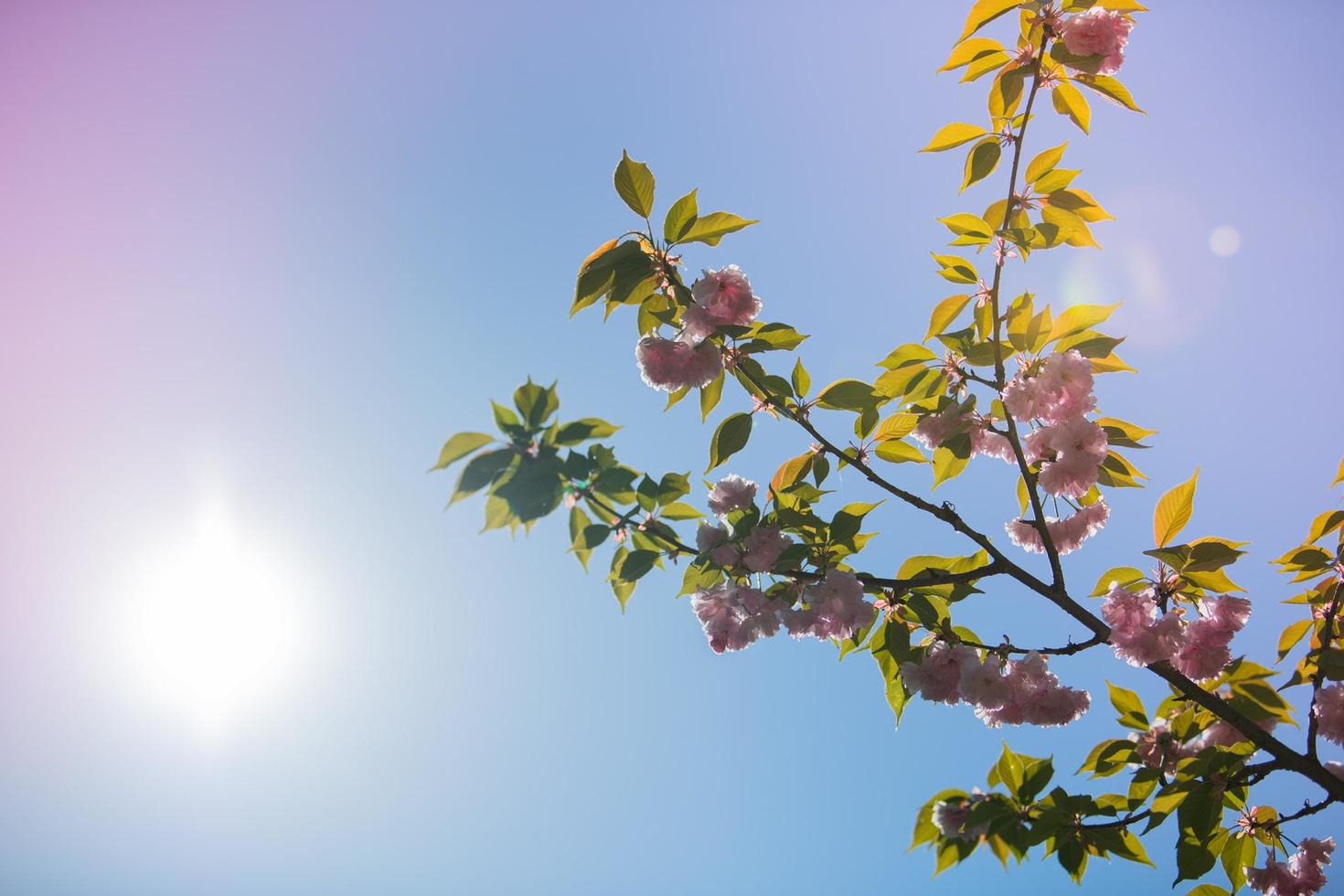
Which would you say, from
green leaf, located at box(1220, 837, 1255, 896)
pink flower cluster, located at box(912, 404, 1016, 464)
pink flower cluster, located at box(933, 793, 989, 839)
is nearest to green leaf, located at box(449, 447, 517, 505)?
pink flower cluster, located at box(912, 404, 1016, 464)

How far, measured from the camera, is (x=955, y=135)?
2193 millimetres

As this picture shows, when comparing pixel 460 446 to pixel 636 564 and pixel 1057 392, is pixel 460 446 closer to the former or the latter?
pixel 636 564

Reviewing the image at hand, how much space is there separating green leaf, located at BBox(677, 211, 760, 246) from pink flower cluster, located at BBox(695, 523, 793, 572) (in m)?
0.86

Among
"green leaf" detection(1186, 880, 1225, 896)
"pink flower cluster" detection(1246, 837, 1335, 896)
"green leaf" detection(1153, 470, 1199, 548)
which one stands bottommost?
"green leaf" detection(1186, 880, 1225, 896)

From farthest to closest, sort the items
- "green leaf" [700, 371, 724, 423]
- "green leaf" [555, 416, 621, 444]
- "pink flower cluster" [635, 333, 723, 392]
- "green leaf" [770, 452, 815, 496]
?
1. "green leaf" [770, 452, 815, 496]
2. "green leaf" [700, 371, 724, 423]
3. "pink flower cluster" [635, 333, 723, 392]
4. "green leaf" [555, 416, 621, 444]

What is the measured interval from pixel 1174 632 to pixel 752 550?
1.24 m

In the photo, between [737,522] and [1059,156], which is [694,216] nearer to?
[737,522]

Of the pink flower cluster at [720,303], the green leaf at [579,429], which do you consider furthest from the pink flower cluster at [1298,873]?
the green leaf at [579,429]

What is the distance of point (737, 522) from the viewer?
6.82ft

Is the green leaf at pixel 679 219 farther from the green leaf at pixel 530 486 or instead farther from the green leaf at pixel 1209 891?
the green leaf at pixel 1209 891

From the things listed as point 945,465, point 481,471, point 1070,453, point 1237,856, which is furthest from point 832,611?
point 1237,856

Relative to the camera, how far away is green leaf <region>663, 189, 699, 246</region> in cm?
201

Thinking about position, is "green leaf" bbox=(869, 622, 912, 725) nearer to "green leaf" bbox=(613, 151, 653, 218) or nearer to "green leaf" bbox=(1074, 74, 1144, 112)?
"green leaf" bbox=(613, 151, 653, 218)

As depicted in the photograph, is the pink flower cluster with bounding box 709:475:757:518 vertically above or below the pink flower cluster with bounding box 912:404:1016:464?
below
